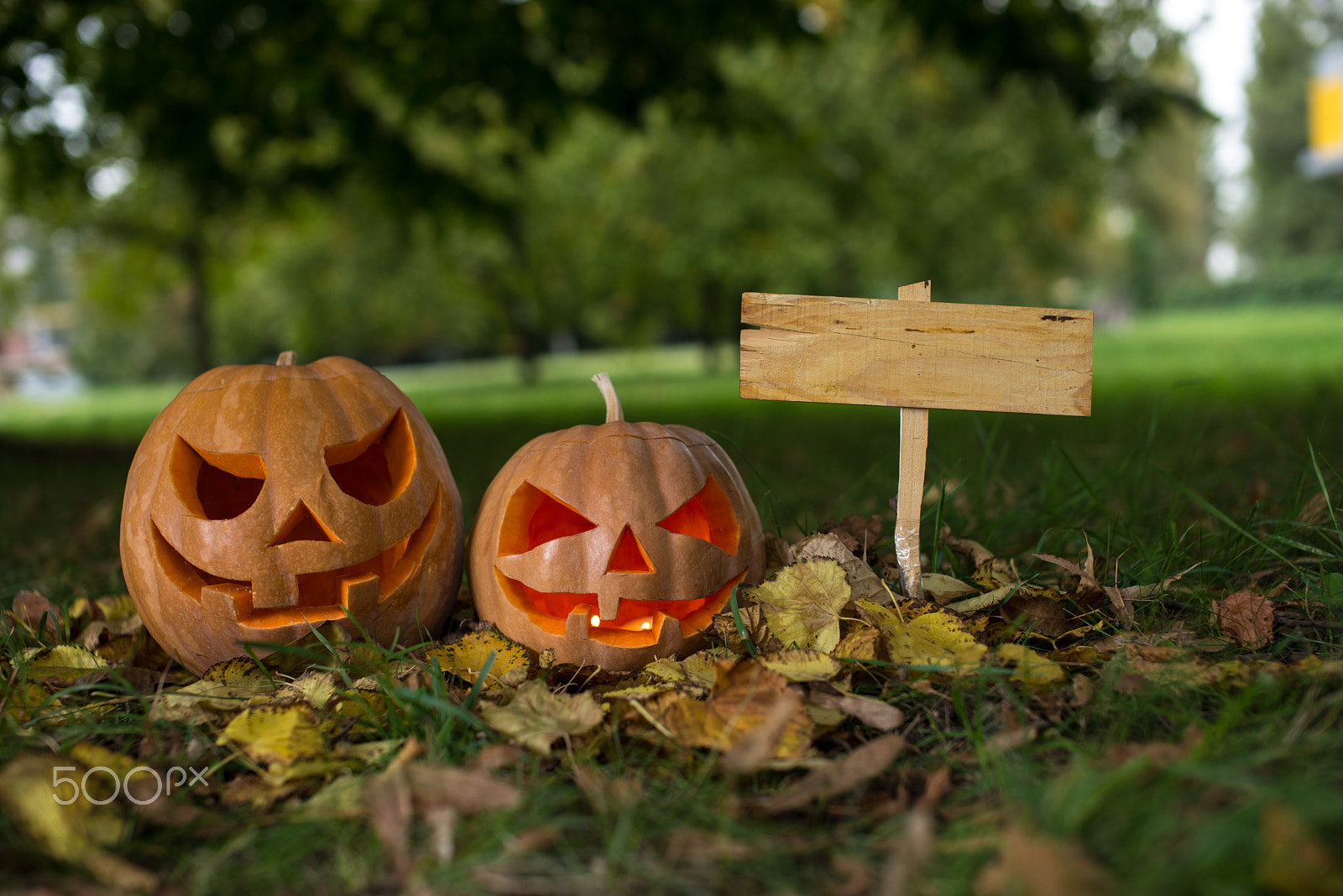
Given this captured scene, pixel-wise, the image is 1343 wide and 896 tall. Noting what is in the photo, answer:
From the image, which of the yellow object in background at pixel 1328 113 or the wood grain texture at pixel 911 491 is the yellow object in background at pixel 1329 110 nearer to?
the yellow object in background at pixel 1328 113

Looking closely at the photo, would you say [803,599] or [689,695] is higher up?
[803,599]

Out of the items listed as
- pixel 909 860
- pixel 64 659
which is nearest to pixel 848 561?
pixel 909 860

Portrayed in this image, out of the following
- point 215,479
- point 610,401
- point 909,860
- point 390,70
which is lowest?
point 909,860

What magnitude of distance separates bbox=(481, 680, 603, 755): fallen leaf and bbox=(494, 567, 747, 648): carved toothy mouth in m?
0.31

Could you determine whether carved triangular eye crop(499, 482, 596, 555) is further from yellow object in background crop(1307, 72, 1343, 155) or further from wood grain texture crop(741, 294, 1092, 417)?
yellow object in background crop(1307, 72, 1343, 155)

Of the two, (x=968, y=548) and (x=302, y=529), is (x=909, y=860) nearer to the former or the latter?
(x=968, y=548)

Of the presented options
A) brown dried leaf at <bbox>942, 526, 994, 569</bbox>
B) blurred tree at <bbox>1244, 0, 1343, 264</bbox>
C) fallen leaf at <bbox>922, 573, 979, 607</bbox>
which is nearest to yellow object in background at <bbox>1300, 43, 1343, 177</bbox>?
blurred tree at <bbox>1244, 0, 1343, 264</bbox>

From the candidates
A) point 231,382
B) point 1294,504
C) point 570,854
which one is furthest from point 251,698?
point 1294,504

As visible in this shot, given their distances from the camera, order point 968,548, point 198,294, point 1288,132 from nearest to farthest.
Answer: point 968,548 → point 198,294 → point 1288,132

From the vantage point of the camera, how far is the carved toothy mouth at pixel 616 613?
1.90m

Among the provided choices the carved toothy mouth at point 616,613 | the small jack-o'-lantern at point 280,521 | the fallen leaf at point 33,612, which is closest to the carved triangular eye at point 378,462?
the small jack-o'-lantern at point 280,521

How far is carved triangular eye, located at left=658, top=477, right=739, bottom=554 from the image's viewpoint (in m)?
2.00

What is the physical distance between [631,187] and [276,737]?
17.8 meters

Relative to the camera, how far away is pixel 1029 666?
1538mm
